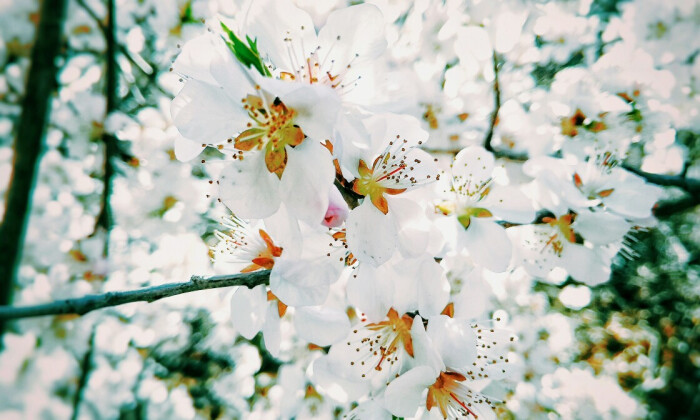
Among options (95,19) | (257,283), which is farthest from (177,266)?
(257,283)

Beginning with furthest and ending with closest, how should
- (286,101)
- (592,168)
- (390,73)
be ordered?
(592,168) < (390,73) < (286,101)

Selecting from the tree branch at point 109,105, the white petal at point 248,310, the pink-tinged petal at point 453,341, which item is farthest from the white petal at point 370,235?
the tree branch at point 109,105

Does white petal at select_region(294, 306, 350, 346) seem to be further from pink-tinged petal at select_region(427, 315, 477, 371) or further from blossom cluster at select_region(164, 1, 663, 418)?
pink-tinged petal at select_region(427, 315, 477, 371)

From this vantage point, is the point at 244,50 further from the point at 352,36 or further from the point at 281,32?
the point at 352,36

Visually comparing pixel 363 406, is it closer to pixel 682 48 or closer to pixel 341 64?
pixel 341 64

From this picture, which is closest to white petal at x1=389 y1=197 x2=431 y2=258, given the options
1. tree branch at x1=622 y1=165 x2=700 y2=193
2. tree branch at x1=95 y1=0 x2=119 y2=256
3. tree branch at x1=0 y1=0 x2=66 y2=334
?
tree branch at x1=622 y1=165 x2=700 y2=193

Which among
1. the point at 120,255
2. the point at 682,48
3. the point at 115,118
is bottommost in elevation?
the point at 120,255

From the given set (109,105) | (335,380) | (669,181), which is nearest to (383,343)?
(335,380)
